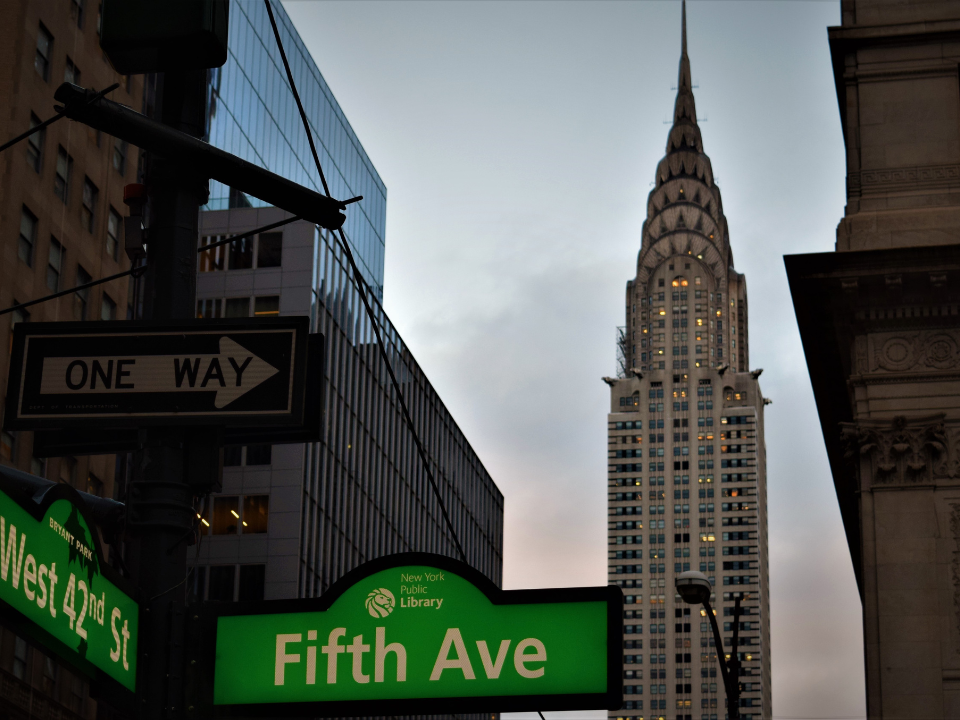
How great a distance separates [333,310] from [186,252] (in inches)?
2768

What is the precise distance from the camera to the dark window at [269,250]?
245 feet

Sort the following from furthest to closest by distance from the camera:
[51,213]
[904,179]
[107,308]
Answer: [107,308] → [51,213] → [904,179]

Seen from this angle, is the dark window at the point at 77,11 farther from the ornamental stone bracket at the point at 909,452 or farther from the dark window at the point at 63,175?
the ornamental stone bracket at the point at 909,452

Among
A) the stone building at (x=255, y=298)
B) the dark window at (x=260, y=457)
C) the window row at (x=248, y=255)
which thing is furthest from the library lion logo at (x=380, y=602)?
the window row at (x=248, y=255)

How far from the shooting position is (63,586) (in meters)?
5.38

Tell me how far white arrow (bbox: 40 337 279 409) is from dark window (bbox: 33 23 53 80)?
158 ft

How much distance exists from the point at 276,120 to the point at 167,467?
262 feet

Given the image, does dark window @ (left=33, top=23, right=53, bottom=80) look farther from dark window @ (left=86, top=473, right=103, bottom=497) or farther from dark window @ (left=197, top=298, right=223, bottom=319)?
dark window @ (left=197, top=298, right=223, bottom=319)

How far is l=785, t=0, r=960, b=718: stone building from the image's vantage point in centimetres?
2867

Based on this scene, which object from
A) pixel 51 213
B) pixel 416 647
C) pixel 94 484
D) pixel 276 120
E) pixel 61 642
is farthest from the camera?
pixel 276 120

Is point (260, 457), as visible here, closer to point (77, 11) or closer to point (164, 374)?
point (77, 11)

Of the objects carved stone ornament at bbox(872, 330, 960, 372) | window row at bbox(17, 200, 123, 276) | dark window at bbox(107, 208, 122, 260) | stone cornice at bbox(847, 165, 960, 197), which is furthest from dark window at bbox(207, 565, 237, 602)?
stone cornice at bbox(847, 165, 960, 197)

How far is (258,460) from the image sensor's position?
70312 millimetres

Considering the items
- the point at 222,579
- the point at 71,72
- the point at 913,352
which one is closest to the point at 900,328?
the point at 913,352
